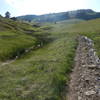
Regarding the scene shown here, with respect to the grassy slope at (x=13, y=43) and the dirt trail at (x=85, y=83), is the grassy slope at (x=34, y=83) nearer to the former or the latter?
the dirt trail at (x=85, y=83)

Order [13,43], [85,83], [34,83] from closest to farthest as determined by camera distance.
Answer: [34,83], [85,83], [13,43]

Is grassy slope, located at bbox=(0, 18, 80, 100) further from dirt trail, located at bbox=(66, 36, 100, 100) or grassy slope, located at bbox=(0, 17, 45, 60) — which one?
grassy slope, located at bbox=(0, 17, 45, 60)

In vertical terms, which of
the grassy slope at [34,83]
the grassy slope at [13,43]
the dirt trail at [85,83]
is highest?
the grassy slope at [34,83]

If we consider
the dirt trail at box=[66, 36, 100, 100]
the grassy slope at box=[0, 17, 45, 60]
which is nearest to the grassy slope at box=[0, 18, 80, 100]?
the dirt trail at box=[66, 36, 100, 100]

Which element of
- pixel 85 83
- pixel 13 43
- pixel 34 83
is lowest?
pixel 13 43

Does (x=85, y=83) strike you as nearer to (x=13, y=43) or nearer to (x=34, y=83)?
(x=34, y=83)

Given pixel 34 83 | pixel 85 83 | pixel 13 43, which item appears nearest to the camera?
pixel 34 83

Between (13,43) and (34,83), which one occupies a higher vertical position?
(34,83)

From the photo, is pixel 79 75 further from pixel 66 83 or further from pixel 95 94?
pixel 95 94

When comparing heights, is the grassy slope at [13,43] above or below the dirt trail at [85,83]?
below

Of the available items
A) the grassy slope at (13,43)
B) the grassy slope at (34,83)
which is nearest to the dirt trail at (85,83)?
the grassy slope at (34,83)

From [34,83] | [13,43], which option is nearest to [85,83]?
[34,83]

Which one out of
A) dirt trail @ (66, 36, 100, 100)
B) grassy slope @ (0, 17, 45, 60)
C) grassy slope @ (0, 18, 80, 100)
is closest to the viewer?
grassy slope @ (0, 18, 80, 100)

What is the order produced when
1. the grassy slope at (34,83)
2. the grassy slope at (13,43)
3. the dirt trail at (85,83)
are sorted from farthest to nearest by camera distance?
the grassy slope at (13,43) < the dirt trail at (85,83) < the grassy slope at (34,83)
